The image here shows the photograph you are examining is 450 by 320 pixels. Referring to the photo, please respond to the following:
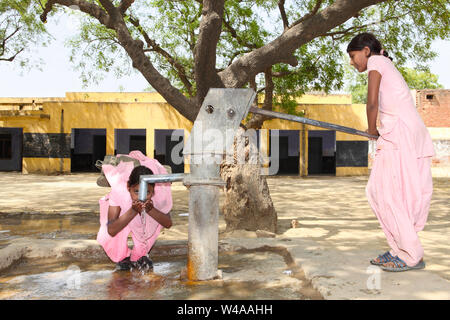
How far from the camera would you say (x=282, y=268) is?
3217 millimetres

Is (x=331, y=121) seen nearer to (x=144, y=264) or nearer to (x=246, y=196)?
(x=246, y=196)

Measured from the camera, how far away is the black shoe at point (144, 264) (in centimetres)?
325

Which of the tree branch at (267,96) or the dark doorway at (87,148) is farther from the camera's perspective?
the dark doorway at (87,148)

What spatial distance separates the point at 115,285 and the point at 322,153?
2023 cm

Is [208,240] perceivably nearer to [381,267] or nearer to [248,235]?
[381,267]

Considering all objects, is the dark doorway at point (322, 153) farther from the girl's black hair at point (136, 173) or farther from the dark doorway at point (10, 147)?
the girl's black hair at point (136, 173)

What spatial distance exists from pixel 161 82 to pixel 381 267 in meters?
4.19

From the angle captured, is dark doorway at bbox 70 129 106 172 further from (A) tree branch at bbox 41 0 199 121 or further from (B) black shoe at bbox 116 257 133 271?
(B) black shoe at bbox 116 257 133 271

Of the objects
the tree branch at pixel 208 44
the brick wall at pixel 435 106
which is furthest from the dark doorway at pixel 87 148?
the tree branch at pixel 208 44

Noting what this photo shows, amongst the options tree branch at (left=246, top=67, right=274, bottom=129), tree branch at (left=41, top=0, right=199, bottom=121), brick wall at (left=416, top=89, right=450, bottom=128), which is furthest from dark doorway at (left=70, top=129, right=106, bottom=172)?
tree branch at (left=41, top=0, right=199, bottom=121)

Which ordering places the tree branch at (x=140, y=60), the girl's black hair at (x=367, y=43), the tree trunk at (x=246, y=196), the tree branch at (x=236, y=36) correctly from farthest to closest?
1. the tree branch at (x=236, y=36)
2. the tree branch at (x=140, y=60)
3. the tree trunk at (x=246, y=196)
4. the girl's black hair at (x=367, y=43)

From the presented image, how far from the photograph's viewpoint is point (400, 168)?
108 inches

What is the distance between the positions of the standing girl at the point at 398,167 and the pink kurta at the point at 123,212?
1610 mm
